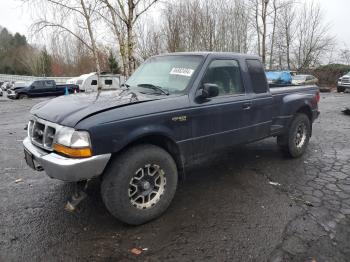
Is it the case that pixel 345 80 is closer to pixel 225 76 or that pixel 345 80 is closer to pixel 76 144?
pixel 225 76

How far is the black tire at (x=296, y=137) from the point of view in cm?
541

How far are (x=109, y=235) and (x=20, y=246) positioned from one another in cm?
86

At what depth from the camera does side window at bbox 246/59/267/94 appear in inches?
183

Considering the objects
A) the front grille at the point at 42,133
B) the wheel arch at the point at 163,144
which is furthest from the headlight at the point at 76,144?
the wheel arch at the point at 163,144

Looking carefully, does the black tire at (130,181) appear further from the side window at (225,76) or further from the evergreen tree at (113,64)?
the evergreen tree at (113,64)

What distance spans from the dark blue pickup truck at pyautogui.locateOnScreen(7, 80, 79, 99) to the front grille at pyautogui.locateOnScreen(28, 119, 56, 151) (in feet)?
71.4

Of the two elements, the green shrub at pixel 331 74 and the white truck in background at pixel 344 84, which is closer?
the white truck in background at pixel 344 84

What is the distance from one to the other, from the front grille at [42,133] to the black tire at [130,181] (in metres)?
0.67

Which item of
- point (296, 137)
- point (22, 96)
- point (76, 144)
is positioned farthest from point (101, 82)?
point (76, 144)

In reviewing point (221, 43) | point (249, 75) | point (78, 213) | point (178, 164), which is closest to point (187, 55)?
point (249, 75)

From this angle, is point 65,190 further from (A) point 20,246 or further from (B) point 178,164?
(B) point 178,164

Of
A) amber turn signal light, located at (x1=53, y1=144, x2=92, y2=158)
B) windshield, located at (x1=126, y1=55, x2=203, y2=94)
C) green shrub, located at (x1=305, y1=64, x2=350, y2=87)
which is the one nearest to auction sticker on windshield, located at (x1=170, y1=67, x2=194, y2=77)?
windshield, located at (x1=126, y1=55, x2=203, y2=94)

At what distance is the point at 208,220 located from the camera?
3.43 m

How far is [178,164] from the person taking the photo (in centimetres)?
371
